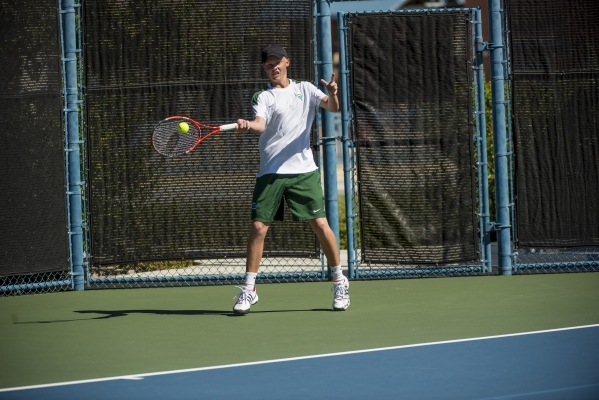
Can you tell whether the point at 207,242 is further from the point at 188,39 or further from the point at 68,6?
the point at 68,6

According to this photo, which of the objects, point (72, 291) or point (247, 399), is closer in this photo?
point (247, 399)

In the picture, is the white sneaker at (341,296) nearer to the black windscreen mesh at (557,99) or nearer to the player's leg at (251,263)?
the player's leg at (251,263)

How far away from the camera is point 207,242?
28.0 feet

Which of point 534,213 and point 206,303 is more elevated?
point 534,213

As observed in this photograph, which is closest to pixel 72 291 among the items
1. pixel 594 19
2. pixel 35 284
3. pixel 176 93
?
pixel 35 284

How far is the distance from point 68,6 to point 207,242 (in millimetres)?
2236

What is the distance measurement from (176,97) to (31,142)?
1210 mm

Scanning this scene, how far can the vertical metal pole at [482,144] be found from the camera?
8.57 m

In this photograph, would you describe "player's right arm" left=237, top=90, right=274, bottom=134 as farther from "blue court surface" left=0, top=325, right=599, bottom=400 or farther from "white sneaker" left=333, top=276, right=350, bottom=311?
"blue court surface" left=0, top=325, right=599, bottom=400

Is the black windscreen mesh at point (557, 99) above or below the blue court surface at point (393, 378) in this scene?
above

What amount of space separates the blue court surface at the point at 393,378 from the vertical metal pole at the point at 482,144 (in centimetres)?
304

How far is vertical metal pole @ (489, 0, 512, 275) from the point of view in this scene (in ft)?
28.4

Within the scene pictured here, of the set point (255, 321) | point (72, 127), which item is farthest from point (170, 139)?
point (72, 127)

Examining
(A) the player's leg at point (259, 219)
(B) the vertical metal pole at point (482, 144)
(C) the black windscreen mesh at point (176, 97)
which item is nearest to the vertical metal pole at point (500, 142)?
(B) the vertical metal pole at point (482, 144)
